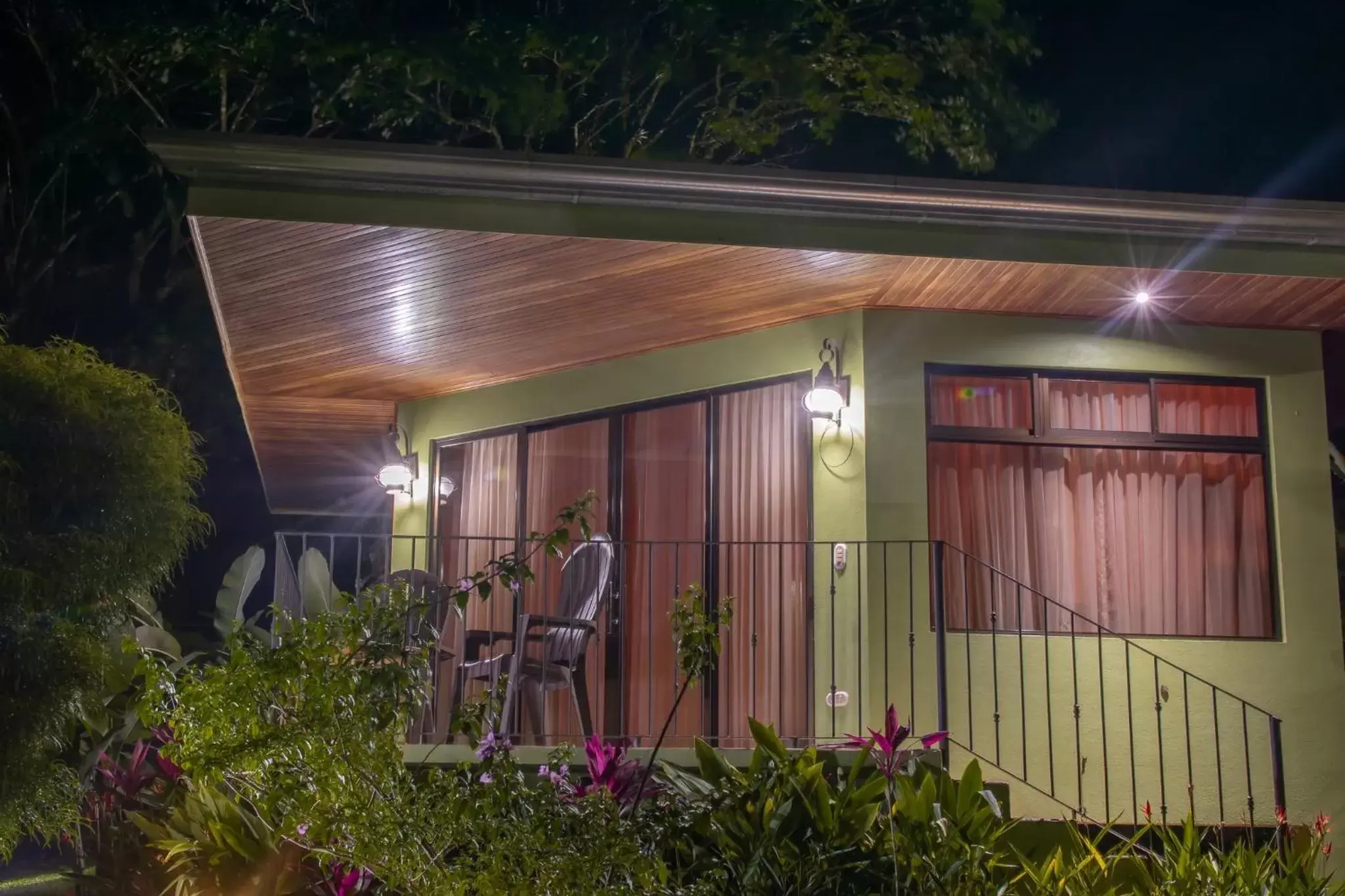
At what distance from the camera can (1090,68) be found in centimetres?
1730

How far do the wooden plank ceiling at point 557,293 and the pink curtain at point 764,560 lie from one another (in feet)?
1.76

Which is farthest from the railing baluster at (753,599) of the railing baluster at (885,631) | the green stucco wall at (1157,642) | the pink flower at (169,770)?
the pink flower at (169,770)

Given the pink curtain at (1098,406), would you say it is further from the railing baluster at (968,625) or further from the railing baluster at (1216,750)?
the railing baluster at (1216,750)

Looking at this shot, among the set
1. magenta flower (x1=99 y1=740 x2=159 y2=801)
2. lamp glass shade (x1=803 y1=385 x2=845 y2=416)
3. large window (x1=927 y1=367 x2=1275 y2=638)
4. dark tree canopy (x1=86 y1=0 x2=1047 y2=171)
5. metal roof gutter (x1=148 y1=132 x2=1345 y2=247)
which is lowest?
magenta flower (x1=99 y1=740 x2=159 y2=801)

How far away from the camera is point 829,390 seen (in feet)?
22.4

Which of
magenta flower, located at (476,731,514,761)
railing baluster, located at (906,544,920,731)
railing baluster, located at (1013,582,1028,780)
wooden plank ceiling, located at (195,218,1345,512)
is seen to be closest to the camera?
magenta flower, located at (476,731,514,761)

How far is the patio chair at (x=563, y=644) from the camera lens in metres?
6.67

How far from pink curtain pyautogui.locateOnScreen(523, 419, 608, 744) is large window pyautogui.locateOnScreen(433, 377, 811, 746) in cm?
1

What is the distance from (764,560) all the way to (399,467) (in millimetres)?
3186

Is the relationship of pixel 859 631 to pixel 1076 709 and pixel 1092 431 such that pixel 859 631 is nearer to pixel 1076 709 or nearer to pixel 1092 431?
pixel 1076 709

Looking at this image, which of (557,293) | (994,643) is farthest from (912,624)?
(557,293)

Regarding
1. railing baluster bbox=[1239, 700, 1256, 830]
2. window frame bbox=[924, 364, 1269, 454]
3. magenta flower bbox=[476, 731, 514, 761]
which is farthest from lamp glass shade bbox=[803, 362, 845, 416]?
magenta flower bbox=[476, 731, 514, 761]

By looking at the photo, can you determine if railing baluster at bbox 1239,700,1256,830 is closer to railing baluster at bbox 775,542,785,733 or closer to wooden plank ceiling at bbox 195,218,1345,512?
wooden plank ceiling at bbox 195,218,1345,512

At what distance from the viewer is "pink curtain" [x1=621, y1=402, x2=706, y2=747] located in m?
7.85
